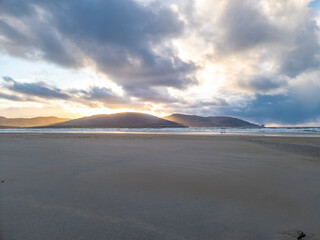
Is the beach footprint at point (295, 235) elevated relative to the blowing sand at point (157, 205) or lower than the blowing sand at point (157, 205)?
lower

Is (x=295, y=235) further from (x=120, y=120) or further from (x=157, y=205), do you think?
(x=120, y=120)

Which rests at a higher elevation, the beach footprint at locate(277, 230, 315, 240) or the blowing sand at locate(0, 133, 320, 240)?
the blowing sand at locate(0, 133, 320, 240)

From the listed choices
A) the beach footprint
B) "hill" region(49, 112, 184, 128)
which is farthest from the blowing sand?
"hill" region(49, 112, 184, 128)

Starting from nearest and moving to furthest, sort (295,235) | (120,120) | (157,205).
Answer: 1. (295,235)
2. (157,205)
3. (120,120)

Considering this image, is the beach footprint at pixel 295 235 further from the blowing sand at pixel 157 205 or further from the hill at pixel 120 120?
the hill at pixel 120 120

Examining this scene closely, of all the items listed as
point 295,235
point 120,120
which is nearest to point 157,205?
point 295,235

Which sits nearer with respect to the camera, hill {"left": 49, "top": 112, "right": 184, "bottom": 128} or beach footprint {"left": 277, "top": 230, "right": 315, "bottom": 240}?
beach footprint {"left": 277, "top": 230, "right": 315, "bottom": 240}

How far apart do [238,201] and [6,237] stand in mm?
2861

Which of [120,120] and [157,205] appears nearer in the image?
[157,205]

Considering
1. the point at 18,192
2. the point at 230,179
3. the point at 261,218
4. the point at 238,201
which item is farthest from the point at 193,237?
the point at 18,192

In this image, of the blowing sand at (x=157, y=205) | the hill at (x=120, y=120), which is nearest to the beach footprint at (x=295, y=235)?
the blowing sand at (x=157, y=205)

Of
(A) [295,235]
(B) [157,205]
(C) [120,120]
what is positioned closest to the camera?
(A) [295,235]

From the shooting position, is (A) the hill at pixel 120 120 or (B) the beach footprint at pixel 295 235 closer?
(B) the beach footprint at pixel 295 235

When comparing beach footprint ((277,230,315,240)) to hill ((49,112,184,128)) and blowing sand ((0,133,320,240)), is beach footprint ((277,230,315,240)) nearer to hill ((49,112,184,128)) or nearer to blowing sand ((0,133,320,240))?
blowing sand ((0,133,320,240))
